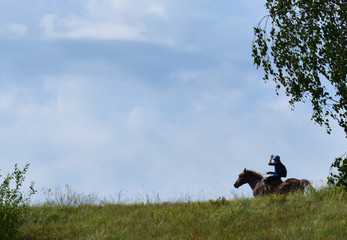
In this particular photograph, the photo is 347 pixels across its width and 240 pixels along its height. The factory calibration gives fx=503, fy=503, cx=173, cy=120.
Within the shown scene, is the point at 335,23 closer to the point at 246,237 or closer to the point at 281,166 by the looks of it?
the point at 246,237

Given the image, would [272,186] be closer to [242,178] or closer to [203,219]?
[242,178]

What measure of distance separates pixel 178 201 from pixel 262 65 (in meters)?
6.96

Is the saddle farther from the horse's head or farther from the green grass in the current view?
the green grass

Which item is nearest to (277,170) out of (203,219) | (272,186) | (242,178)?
(272,186)

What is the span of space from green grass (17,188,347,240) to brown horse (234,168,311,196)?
82.0 inches

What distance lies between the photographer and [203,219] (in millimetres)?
16984

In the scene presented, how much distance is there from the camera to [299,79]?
15375mm

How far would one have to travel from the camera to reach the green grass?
15067 millimetres

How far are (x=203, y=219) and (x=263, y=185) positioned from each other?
6.70 m

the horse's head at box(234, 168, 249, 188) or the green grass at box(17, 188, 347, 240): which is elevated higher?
the horse's head at box(234, 168, 249, 188)

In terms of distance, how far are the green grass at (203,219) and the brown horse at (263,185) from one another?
2.08 metres

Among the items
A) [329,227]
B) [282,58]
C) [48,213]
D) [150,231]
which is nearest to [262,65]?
[282,58]

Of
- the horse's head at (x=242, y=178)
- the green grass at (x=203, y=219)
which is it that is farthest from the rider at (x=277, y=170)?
the green grass at (x=203, y=219)

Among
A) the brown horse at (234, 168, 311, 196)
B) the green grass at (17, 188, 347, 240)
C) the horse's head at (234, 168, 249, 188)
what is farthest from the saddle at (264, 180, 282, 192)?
the green grass at (17, 188, 347, 240)
